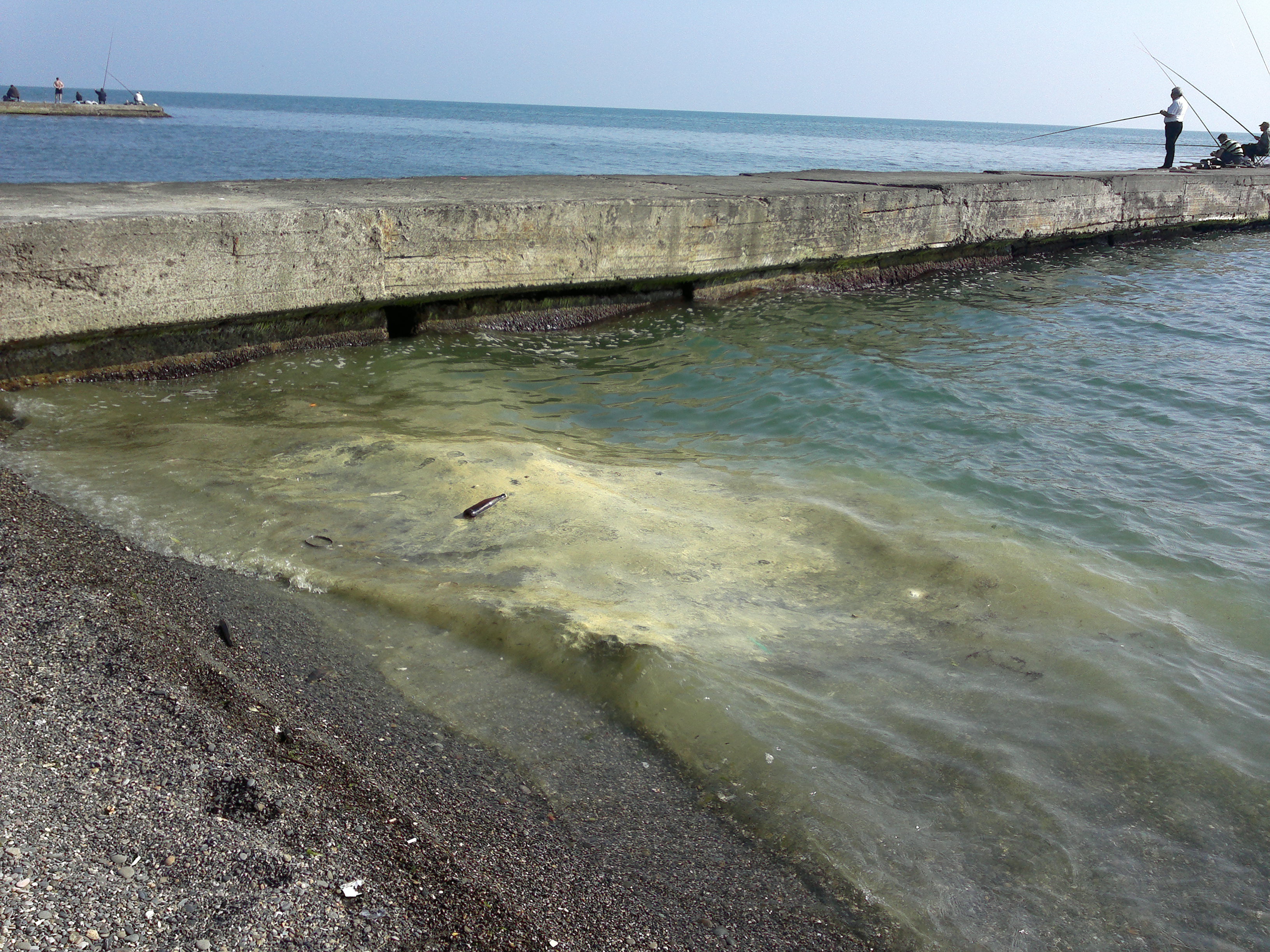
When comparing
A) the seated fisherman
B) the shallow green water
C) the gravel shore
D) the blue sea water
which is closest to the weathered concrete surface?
the blue sea water

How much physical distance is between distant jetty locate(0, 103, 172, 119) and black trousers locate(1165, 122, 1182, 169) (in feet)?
160

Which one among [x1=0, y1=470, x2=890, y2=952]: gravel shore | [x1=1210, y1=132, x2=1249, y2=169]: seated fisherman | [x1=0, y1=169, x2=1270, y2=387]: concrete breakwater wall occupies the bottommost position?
[x1=0, y1=470, x2=890, y2=952]: gravel shore

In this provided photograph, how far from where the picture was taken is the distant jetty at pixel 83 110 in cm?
4266

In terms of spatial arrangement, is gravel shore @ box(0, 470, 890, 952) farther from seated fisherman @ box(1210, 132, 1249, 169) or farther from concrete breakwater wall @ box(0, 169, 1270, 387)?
seated fisherman @ box(1210, 132, 1249, 169)

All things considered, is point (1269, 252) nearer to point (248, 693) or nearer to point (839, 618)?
point (839, 618)

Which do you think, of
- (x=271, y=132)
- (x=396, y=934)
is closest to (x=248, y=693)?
(x=396, y=934)

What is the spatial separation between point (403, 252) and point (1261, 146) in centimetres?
1585

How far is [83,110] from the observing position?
150ft

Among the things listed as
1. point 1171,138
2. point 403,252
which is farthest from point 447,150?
point 403,252

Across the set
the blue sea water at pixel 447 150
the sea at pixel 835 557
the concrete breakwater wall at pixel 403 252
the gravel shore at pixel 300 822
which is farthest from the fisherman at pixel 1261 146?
the gravel shore at pixel 300 822

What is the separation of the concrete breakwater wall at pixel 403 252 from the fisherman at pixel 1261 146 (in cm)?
842

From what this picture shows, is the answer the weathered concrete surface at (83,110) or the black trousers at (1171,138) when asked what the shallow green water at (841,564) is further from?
the weathered concrete surface at (83,110)

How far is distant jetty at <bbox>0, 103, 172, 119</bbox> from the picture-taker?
4266 cm

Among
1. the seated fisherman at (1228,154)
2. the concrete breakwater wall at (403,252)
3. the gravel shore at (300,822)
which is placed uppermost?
the seated fisherman at (1228,154)
